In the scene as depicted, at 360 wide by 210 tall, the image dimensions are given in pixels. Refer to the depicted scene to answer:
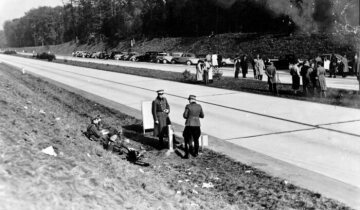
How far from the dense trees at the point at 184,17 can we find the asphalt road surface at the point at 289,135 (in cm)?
542

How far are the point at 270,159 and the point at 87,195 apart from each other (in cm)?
568

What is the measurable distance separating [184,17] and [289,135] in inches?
2768

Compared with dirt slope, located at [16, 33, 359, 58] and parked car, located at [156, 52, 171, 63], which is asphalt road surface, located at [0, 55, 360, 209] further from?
parked car, located at [156, 52, 171, 63]

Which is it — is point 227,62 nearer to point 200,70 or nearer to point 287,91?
point 200,70

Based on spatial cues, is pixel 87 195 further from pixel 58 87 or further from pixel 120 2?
pixel 120 2

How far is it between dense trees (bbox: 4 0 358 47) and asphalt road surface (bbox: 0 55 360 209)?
5425 millimetres

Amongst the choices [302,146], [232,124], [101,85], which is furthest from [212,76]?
[302,146]

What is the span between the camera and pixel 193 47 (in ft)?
230

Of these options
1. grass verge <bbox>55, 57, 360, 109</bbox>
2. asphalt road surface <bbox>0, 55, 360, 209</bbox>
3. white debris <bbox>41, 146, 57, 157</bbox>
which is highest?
grass verge <bbox>55, 57, 360, 109</bbox>

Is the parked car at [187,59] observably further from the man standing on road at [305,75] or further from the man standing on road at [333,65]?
the man standing on road at [305,75]

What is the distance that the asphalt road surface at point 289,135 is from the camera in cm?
971

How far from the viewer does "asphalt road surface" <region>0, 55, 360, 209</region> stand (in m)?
9.71

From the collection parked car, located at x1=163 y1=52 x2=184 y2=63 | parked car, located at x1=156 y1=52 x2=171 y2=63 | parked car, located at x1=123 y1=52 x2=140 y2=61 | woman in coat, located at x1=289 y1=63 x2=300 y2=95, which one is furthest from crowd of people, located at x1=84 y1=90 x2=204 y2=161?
parked car, located at x1=123 y1=52 x2=140 y2=61

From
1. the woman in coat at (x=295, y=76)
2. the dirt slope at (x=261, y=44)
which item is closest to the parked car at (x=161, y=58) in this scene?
the dirt slope at (x=261, y=44)
